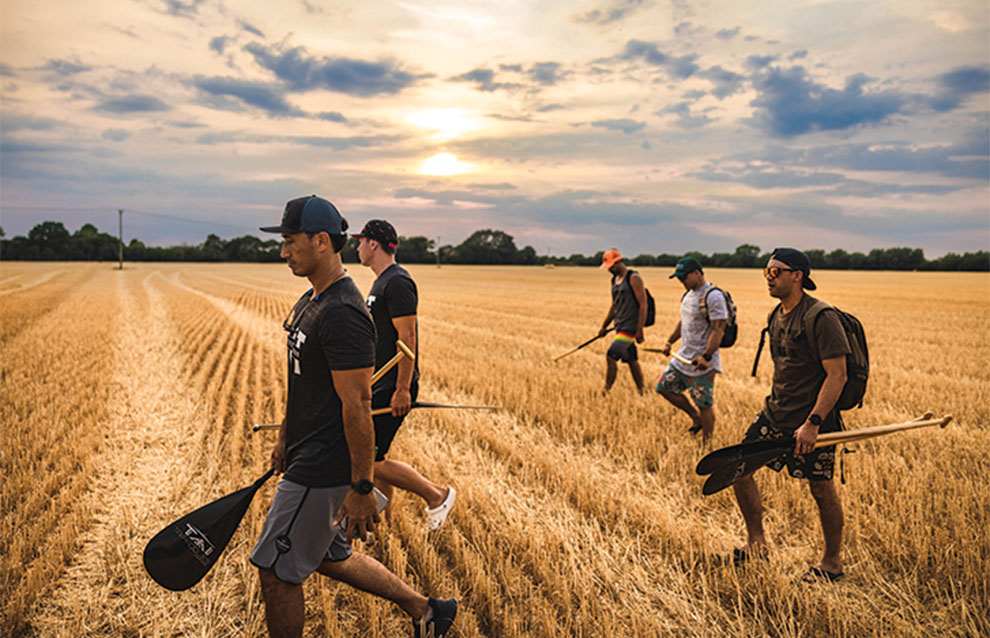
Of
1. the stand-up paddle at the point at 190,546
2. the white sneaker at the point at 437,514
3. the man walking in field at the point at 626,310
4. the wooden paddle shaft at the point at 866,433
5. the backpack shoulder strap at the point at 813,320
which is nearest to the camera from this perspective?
the stand-up paddle at the point at 190,546

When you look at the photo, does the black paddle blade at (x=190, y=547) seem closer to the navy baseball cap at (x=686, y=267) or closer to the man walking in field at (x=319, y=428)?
the man walking in field at (x=319, y=428)

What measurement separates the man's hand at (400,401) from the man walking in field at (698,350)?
374 cm

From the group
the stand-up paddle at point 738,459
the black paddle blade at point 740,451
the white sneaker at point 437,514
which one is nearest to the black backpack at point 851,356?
the stand-up paddle at point 738,459

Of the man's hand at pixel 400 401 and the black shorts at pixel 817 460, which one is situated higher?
the man's hand at pixel 400 401

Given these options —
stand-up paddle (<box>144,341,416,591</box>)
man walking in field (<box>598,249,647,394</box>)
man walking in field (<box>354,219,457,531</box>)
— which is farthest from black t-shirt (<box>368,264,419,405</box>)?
man walking in field (<box>598,249,647,394</box>)

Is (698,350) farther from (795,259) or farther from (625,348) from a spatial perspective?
(795,259)

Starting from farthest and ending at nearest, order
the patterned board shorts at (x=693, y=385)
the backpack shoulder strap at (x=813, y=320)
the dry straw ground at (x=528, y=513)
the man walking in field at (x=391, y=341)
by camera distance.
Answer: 1. the patterned board shorts at (x=693, y=385)
2. the man walking in field at (x=391, y=341)
3. the backpack shoulder strap at (x=813, y=320)
4. the dry straw ground at (x=528, y=513)

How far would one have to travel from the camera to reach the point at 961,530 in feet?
14.6

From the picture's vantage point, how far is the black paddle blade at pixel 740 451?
3.83 metres

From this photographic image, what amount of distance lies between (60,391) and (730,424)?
10086 millimetres

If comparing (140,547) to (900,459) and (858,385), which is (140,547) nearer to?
(858,385)

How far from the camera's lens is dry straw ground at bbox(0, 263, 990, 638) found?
3617 mm

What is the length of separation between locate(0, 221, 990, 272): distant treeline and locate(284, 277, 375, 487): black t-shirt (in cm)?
7853

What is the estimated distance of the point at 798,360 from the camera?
156 inches
